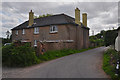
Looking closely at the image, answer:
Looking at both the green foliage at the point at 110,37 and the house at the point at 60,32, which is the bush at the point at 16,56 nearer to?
the house at the point at 60,32

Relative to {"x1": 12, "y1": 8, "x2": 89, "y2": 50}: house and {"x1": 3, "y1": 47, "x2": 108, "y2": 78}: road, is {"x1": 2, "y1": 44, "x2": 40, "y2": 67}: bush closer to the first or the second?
{"x1": 3, "y1": 47, "x2": 108, "y2": 78}: road

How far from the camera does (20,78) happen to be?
6.97 meters

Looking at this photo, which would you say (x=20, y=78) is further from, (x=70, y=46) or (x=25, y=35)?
(x=25, y=35)

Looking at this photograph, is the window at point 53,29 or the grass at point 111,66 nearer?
the grass at point 111,66

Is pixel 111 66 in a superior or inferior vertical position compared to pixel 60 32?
inferior

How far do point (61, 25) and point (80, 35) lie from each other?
5060 millimetres

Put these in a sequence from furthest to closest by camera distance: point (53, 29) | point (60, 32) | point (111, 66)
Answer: point (53, 29)
point (60, 32)
point (111, 66)

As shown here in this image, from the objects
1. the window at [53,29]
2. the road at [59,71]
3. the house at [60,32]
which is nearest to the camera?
the road at [59,71]

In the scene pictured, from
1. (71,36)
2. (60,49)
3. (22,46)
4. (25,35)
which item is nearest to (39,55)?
(22,46)

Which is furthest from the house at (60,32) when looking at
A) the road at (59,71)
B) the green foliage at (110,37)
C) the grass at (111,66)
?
the grass at (111,66)

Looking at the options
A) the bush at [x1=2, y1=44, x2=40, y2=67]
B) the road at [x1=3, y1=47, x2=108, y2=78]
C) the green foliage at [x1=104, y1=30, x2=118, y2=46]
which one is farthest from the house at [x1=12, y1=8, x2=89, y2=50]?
the road at [x1=3, y1=47, x2=108, y2=78]

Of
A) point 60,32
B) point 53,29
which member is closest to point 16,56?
point 60,32

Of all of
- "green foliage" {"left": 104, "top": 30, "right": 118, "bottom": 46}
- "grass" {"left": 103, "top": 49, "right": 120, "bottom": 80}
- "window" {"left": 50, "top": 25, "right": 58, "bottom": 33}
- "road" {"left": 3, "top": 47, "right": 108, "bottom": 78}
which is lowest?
"road" {"left": 3, "top": 47, "right": 108, "bottom": 78}

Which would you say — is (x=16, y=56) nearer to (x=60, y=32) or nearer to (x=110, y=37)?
(x=60, y=32)
